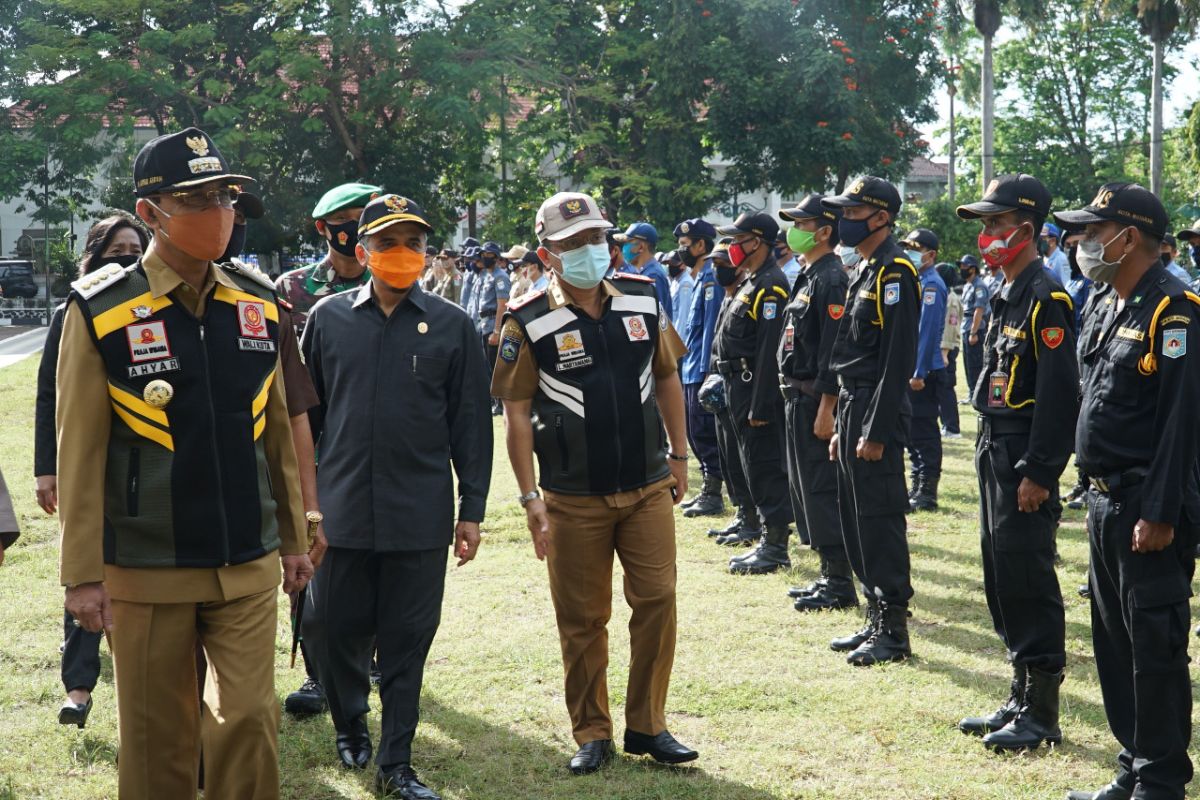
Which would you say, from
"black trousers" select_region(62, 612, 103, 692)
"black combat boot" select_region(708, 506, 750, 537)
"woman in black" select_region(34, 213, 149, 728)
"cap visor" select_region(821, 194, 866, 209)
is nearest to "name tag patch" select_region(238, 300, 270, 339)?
"woman in black" select_region(34, 213, 149, 728)

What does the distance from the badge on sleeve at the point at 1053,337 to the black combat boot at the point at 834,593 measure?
115 inches

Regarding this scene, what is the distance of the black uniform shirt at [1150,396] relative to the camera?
4.14 metres

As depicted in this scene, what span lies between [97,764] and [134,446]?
7.54 feet

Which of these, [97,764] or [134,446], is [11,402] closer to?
[97,764]

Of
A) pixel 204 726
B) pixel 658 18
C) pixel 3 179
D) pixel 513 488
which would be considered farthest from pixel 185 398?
pixel 3 179

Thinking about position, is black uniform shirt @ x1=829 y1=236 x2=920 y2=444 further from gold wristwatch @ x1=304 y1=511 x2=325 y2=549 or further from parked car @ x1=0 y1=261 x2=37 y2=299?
parked car @ x1=0 y1=261 x2=37 y2=299

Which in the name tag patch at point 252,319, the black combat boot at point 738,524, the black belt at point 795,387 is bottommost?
the black combat boot at point 738,524

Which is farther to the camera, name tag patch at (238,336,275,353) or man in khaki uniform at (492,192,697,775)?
man in khaki uniform at (492,192,697,775)

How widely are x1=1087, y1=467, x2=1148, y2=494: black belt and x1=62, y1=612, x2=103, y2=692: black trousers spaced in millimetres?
4354

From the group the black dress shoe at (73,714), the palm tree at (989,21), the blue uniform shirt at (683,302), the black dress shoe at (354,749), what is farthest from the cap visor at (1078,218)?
the palm tree at (989,21)

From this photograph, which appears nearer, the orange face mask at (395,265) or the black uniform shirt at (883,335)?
the orange face mask at (395,265)

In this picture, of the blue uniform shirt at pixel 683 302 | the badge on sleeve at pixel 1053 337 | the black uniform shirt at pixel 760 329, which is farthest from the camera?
the blue uniform shirt at pixel 683 302

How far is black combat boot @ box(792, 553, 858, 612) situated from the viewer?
7.65 metres

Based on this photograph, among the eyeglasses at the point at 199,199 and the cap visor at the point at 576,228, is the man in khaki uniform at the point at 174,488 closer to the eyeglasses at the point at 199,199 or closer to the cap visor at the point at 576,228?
the eyeglasses at the point at 199,199
